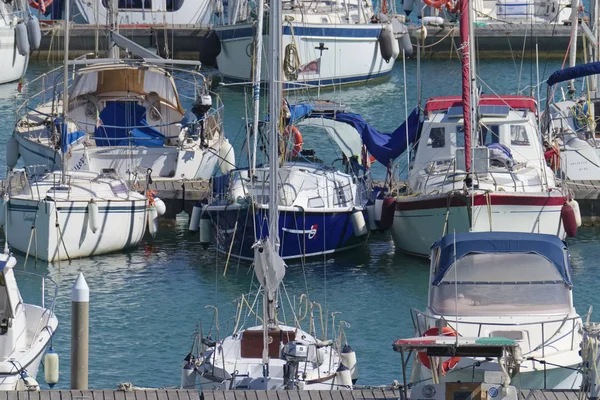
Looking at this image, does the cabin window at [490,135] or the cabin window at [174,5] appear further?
the cabin window at [174,5]

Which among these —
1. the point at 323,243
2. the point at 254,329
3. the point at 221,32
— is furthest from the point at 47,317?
the point at 221,32

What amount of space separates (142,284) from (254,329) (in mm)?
8453

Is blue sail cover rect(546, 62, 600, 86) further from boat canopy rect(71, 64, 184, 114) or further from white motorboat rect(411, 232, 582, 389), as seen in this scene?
white motorboat rect(411, 232, 582, 389)

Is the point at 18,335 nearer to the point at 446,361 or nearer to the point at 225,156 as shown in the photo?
the point at 446,361

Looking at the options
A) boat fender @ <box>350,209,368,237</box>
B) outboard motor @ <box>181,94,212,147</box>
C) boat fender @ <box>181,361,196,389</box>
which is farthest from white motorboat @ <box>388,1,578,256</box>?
boat fender @ <box>181,361,196,389</box>

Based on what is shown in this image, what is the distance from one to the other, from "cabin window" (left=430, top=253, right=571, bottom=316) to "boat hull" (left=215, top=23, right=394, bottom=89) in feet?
94.1

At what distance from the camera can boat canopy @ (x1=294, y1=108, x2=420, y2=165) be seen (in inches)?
1281

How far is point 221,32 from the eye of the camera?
2124 inches

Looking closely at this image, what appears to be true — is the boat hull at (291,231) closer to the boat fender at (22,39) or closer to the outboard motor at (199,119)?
the outboard motor at (199,119)

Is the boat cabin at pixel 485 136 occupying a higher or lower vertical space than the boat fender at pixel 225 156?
higher

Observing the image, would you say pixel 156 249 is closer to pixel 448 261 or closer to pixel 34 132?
pixel 34 132

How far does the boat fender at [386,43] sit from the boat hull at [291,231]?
21825 mm

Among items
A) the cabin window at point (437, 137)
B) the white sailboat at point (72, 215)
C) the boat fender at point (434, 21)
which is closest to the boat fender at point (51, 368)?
the white sailboat at point (72, 215)

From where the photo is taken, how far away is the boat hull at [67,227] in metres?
30.1
